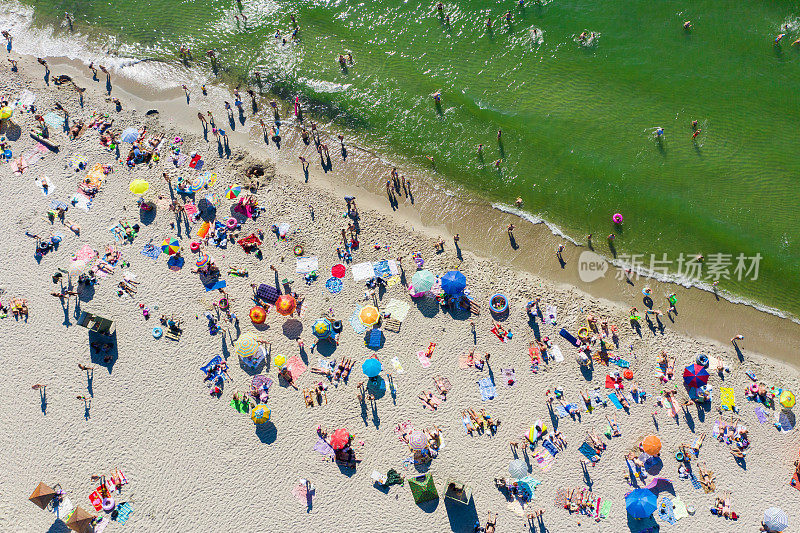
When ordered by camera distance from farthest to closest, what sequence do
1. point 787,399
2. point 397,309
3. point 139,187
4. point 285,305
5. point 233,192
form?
point 233,192
point 139,187
point 397,309
point 285,305
point 787,399

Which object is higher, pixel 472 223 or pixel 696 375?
pixel 472 223

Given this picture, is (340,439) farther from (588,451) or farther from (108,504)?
(588,451)

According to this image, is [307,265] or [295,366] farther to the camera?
[307,265]

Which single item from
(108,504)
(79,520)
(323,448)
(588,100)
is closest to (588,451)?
(323,448)

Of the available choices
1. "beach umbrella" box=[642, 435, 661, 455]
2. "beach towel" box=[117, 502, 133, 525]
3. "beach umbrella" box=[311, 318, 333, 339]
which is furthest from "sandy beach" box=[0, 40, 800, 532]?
"beach umbrella" box=[642, 435, 661, 455]

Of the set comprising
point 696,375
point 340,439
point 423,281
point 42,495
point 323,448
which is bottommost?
point 42,495

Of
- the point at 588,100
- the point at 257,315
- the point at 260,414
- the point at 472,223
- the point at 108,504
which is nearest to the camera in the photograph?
the point at 108,504

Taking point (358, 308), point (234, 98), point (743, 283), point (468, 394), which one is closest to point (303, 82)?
point (234, 98)

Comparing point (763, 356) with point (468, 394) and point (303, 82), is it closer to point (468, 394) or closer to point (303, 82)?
point (468, 394)

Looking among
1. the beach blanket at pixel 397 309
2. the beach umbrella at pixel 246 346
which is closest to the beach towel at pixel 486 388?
the beach blanket at pixel 397 309
